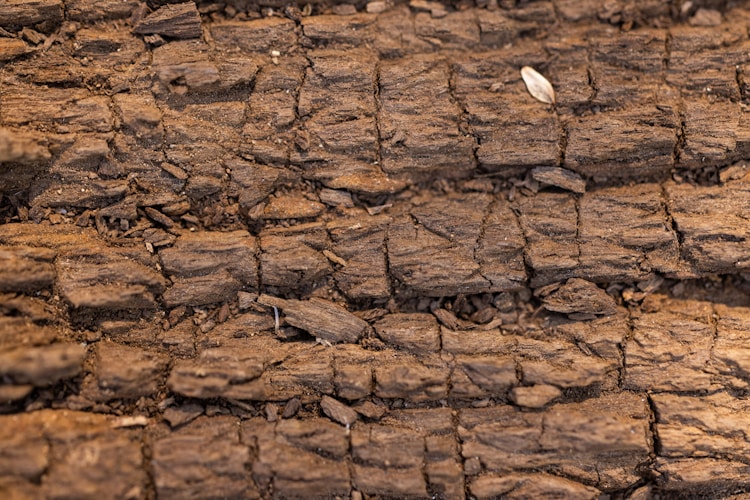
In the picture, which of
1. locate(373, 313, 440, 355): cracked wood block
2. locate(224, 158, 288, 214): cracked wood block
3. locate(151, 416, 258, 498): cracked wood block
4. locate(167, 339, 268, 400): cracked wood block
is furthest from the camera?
locate(224, 158, 288, 214): cracked wood block

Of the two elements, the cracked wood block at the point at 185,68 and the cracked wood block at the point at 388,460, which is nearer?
the cracked wood block at the point at 388,460

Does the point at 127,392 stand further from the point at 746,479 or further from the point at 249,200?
the point at 746,479

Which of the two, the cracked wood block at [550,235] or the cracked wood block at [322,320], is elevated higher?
the cracked wood block at [550,235]

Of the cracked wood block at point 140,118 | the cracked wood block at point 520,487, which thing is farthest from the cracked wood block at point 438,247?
the cracked wood block at point 140,118

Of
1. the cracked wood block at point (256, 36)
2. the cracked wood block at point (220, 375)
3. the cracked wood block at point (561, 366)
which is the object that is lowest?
the cracked wood block at point (220, 375)

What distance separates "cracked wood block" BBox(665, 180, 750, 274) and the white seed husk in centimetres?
104

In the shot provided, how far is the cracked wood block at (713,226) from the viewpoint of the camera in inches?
157

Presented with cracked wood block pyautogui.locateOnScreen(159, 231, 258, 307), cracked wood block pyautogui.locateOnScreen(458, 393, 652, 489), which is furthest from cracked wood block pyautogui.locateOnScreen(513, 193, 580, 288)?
cracked wood block pyautogui.locateOnScreen(159, 231, 258, 307)

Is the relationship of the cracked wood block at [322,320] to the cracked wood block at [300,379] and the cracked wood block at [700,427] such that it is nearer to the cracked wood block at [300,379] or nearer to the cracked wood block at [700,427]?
the cracked wood block at [300,379]

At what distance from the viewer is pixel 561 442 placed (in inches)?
144

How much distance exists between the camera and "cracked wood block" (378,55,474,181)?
404 cm

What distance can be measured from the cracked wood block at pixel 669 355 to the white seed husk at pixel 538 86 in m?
1.60

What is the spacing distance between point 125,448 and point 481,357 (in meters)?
2.13

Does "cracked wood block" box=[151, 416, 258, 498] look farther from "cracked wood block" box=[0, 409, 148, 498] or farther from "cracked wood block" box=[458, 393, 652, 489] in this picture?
"cracked wood block" box=[458, 393, 652, 489]
